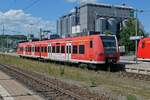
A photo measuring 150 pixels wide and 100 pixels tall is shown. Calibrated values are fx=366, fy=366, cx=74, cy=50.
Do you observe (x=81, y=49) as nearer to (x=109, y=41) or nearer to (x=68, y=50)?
(x=109, y=41)

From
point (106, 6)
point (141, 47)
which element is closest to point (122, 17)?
point (106, 6)

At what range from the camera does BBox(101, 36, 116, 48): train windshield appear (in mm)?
29094

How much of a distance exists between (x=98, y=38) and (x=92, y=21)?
104917 millimetres

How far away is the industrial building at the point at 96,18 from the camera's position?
12812cm

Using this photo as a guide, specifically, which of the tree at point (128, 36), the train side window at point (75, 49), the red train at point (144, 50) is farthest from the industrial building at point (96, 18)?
the train side window at point (75, 49)

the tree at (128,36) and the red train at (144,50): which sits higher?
the tree at (128,36)

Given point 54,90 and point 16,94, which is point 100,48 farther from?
point 16,94

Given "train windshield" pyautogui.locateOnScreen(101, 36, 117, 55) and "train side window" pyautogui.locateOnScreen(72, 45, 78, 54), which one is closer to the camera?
"train windshield" pyautogui.locateOnScreen(101, 36, 117, 55)

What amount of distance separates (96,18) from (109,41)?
341 ft

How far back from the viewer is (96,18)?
133 metres

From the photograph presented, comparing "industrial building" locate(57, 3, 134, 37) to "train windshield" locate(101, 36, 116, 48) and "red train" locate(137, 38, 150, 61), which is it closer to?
"red train" locate(137, 38, 150, 61)

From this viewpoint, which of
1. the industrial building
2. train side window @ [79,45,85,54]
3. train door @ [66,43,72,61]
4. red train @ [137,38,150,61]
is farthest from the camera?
the industrial building

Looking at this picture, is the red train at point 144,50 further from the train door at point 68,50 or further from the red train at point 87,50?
the train door at point 68,50

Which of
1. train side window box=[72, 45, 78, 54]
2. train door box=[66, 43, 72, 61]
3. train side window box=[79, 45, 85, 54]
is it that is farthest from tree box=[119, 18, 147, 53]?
train side window box=[79, 45, 85, 54]
